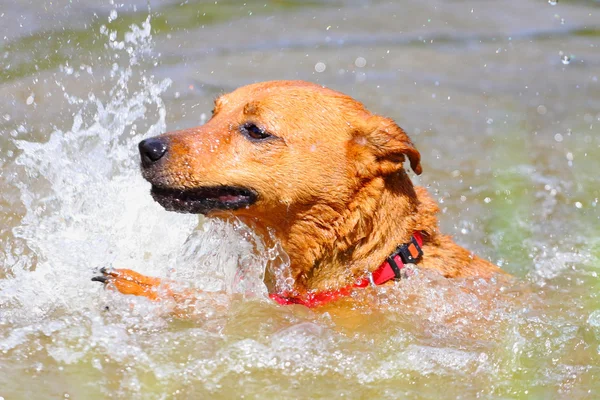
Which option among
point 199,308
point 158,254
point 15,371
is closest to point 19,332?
point 15,371

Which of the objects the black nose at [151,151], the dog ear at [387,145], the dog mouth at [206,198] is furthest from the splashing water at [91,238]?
the dog ear at [387,145]

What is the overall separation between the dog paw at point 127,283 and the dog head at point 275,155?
452 mm

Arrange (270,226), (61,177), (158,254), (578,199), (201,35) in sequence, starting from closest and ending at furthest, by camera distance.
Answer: (270,226), (158,254), (61,177), (578,199), (201,35)

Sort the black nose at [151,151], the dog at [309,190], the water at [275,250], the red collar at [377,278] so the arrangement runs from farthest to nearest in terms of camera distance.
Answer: the red collar at [377,278]
the dog at [309,190]
the black nose at [151,151]
the water at [275,250]

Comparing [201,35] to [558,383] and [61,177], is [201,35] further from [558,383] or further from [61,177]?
[558,383]

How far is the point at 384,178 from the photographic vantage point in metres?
4.91

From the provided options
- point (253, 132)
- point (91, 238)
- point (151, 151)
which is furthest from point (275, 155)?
point (91, 238)

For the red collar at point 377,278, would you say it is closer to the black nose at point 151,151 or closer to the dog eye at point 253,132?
the dog eye at point 253,132

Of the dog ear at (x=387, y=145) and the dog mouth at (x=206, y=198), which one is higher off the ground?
the dog ear at (x=387, y=145)

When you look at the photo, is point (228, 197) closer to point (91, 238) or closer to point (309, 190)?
point (309, 190)

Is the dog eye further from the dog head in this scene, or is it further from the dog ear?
the dog ear

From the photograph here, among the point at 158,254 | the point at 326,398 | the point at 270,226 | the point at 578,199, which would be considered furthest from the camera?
the point at 578,199

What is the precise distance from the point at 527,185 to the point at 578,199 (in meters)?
0.47

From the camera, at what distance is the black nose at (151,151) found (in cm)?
459
